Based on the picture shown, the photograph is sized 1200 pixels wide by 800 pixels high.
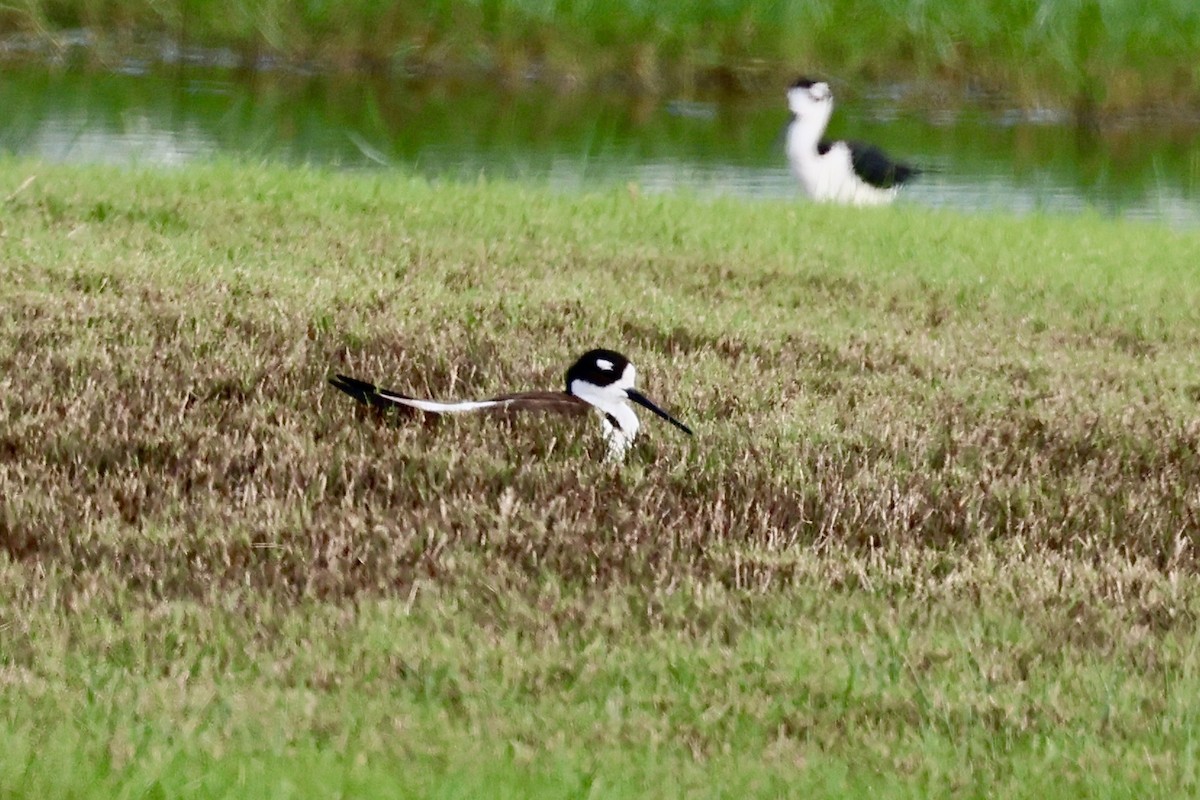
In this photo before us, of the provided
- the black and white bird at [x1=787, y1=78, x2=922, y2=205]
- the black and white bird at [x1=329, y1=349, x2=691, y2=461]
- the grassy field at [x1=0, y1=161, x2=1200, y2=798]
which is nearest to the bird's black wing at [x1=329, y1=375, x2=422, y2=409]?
the black and white bird at [x1=329, y1=349, x2=691, y2=461]

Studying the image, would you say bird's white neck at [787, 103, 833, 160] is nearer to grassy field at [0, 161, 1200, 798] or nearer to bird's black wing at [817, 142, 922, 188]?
bird's black wing at [817, 142, 922, 188]

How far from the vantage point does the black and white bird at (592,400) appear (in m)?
6.77

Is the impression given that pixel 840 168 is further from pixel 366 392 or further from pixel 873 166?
pixel 366 392

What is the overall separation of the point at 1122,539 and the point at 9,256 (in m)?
5.67

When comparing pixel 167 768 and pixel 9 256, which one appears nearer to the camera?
pixel 167 768

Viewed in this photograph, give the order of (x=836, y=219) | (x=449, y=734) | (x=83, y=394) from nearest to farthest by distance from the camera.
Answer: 1. (x=449, y=734)
2. (x=83, y=394)
3. (x=836, y=219)

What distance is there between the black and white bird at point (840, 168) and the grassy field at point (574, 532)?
411cm

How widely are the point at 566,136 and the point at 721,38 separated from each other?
3.87 meters

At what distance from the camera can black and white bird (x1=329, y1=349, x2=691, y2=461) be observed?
22.2 feet

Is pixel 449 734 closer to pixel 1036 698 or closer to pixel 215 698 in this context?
pixel 215 698

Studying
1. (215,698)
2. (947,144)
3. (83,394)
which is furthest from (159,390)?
(947,144)

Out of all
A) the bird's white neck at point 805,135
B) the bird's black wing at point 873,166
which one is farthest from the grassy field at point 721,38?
the bird's black wing at point 873,166

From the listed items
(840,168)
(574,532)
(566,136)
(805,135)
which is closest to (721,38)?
(566,136)

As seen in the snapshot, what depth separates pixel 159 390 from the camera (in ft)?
24.1
